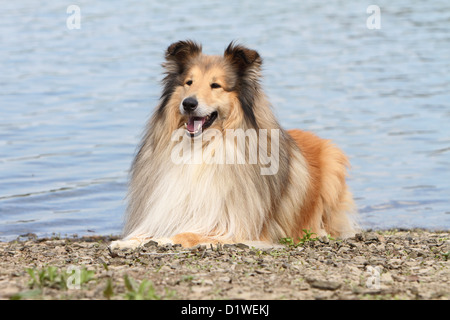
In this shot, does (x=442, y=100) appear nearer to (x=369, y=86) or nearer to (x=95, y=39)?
(x=369, y=86)

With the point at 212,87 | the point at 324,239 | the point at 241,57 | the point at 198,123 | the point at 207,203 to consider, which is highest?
the point at 241,57

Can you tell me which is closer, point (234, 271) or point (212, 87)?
point (234, 271)

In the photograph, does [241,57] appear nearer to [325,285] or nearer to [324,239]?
[324,239]

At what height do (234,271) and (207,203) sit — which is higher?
(207,203)

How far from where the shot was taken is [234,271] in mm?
5418

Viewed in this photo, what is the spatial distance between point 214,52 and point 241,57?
33.9 feet

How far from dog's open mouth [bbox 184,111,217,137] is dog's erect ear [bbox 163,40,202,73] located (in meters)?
0.49

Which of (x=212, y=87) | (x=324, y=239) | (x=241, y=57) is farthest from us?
(x=324, y=239)

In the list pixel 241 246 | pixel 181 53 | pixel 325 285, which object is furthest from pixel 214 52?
pixel 325 285

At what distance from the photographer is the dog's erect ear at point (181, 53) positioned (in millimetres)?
6887

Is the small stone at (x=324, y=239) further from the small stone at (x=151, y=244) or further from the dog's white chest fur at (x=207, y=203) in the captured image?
the small stone at (x=151, y=244)

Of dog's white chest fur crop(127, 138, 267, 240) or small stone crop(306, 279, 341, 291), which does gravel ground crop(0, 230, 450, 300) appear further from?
dog's white chest fur crop(127, 138, 267, 240)

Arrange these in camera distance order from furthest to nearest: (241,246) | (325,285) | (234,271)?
(241,246)
(234,271)
(325,285)

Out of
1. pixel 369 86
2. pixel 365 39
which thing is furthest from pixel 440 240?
pixel 365 39
